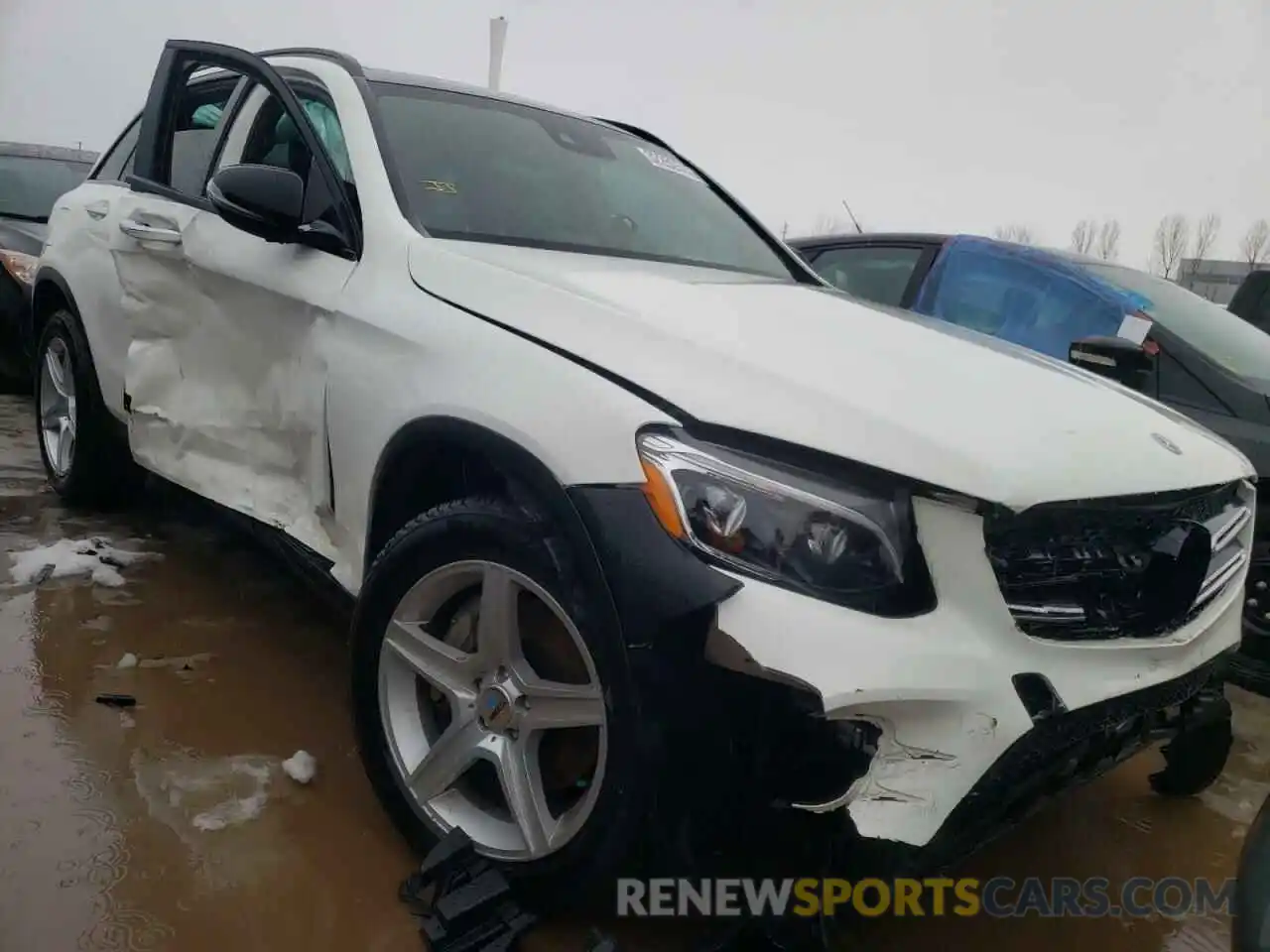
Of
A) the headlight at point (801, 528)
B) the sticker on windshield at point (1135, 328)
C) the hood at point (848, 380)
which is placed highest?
the hood at point (848, 380)

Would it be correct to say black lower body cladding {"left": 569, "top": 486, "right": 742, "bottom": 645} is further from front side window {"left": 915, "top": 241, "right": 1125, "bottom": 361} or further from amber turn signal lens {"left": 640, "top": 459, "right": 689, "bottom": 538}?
front side window {"left": 915, "top": 241, "right": 1125, "bottom": 361}

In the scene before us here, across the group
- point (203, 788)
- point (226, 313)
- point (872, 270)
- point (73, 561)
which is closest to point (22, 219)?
point (73, 561)

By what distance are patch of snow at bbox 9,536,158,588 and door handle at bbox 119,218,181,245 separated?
47.4 inches

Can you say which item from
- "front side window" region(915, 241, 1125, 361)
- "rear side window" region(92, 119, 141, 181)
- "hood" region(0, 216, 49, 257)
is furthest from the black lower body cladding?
"hood" region(0, 216, 49, 257)

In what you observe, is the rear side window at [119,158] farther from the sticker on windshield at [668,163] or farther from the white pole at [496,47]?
the white pole at [496,47]

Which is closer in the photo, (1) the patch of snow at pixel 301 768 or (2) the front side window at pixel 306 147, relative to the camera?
(1) the patch of snow at pixel 301 768

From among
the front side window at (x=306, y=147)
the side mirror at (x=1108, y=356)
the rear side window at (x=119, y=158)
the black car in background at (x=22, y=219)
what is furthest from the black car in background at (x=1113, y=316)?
the black car in background at (x=22, y=219)

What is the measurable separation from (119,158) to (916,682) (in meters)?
3.79

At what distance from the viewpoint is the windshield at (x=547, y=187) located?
245 cm

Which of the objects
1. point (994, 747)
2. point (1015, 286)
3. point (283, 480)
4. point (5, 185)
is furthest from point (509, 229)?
point (5, 185)

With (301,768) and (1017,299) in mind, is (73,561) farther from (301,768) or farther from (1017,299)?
(1017,299)

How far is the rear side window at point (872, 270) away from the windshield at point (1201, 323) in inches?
29.6

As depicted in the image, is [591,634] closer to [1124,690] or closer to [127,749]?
[1124,690]

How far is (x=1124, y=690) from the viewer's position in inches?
63.4
